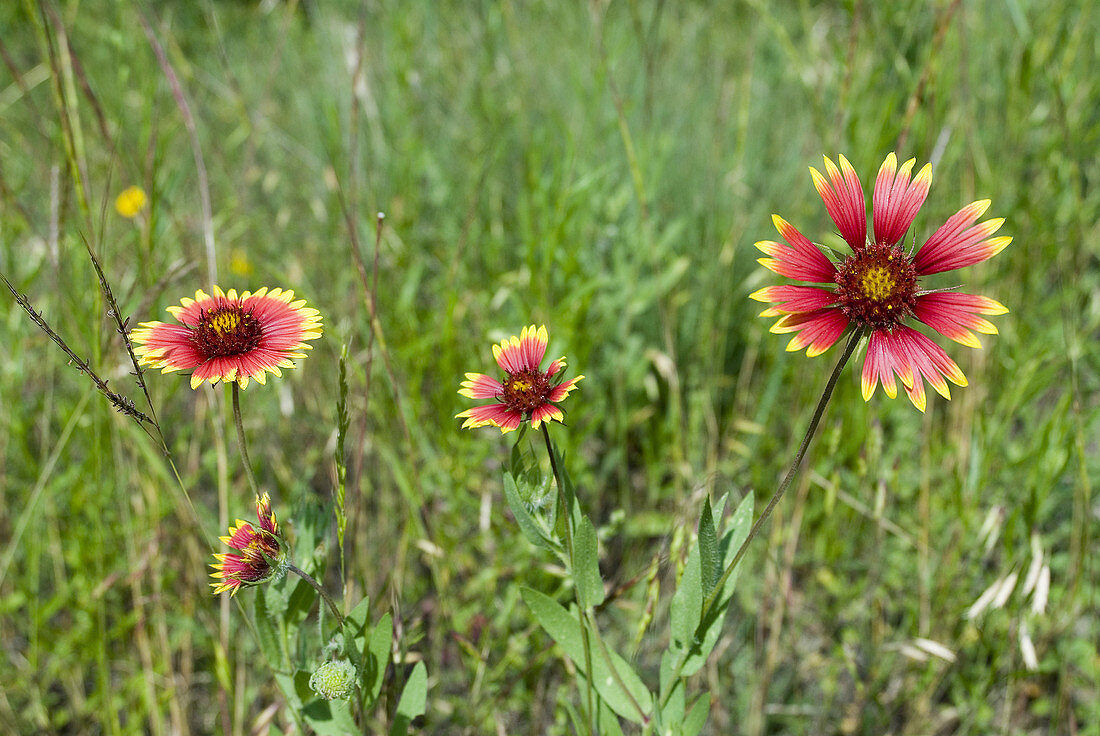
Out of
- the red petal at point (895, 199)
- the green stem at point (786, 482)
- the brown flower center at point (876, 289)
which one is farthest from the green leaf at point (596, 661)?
the red petal at point (895, 199)

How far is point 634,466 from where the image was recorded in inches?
97.6

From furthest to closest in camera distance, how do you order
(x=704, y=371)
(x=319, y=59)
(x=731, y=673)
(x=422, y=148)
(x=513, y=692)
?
(x=319, y=59)
(x=422, y=148)
(x=704, y=371)
(x=731, y=673)
(x=513, y=692)

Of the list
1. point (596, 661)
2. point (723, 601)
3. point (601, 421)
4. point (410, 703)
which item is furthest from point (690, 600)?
point (601, 421)

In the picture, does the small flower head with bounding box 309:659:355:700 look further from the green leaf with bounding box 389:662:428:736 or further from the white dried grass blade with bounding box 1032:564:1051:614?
the white dried grass blade with bounding box 1032:564:1051:614

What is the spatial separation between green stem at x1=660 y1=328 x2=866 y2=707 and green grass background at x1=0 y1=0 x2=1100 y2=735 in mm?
178

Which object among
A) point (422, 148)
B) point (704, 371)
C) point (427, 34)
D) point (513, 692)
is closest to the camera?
point (513, 692)

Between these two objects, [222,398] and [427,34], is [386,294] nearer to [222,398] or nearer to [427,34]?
[222,398]

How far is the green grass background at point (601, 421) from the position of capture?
64.9 inches

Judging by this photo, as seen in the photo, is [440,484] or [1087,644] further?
[440,484]

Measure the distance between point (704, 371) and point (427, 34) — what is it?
2.26 m

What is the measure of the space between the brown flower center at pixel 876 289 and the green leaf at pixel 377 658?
2.59 ft

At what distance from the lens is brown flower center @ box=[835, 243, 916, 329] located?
96 centimetres

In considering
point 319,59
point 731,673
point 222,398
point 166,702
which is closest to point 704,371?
point 731,673

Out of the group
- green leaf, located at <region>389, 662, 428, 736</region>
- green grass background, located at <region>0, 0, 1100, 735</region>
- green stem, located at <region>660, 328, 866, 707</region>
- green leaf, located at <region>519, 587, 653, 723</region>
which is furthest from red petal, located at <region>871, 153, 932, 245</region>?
green leaf, located at <region>389, 662, 428, 736</region>
